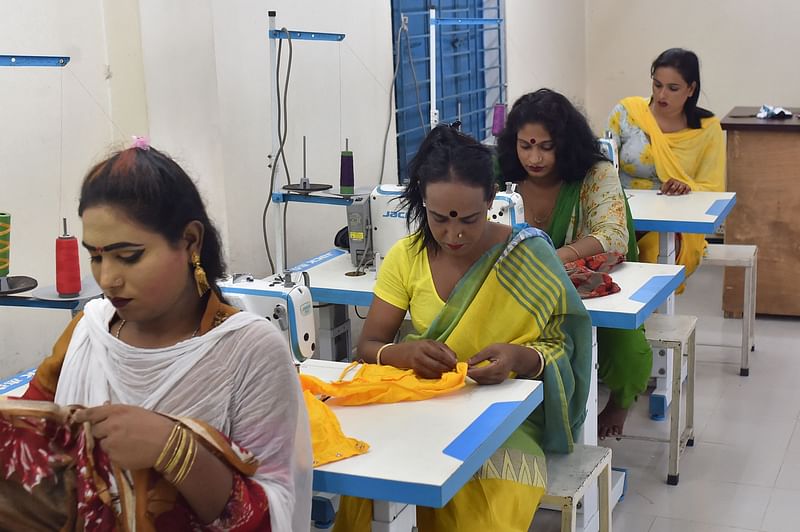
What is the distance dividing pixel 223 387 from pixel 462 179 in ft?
2.99

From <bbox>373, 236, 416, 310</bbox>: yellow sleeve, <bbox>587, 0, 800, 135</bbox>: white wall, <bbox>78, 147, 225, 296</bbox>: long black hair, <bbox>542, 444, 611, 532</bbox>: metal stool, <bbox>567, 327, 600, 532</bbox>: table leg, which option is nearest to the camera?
<bbox>78, 147, 225, 296</bbox>: long black hair

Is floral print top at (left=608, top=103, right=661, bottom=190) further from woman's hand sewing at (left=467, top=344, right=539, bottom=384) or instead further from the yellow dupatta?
woman's hand sewing at (left=467, top=344, right=539, bottom=384)

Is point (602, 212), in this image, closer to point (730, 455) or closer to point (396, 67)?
point (730, 455)

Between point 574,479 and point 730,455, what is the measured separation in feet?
4.71

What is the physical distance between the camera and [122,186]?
4.64ft

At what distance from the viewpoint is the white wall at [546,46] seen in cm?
542

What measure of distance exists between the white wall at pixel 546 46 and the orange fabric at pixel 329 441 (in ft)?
12.3

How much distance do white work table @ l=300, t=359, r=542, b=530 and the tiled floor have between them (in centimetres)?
115

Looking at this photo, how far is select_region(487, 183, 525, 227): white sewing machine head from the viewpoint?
2.95 meters

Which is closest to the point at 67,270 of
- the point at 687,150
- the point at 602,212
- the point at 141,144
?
the point at 141,144

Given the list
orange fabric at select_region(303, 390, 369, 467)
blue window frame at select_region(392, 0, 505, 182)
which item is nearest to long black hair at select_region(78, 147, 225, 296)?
orange fabric at select_region(303, 390, 369, 467)

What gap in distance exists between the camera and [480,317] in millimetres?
2281

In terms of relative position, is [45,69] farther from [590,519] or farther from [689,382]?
[689,382]

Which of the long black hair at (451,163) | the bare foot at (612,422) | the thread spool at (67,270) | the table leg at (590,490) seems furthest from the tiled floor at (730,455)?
the thread spool at (67,270)
